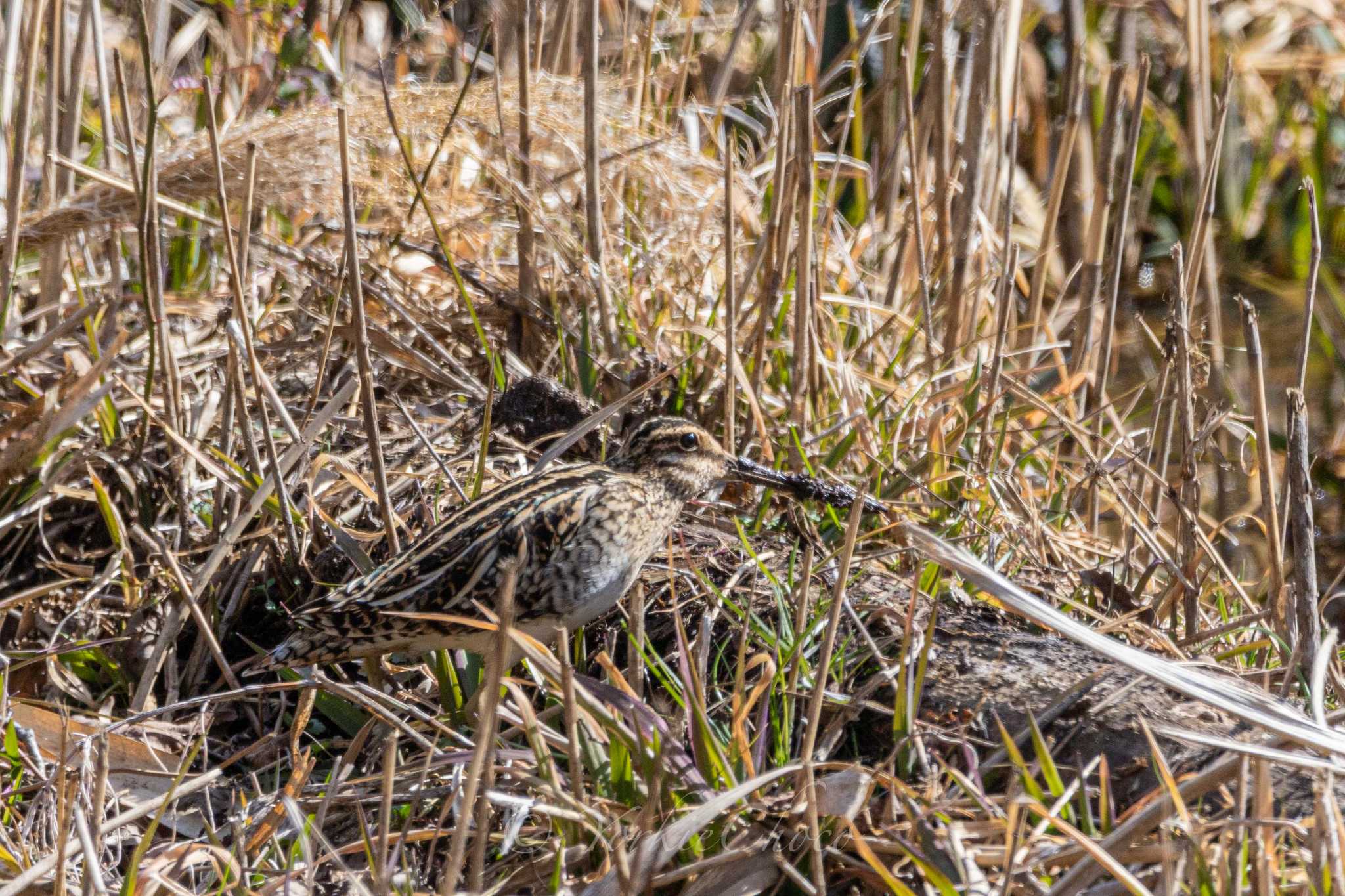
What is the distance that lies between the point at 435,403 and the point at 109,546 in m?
0.96

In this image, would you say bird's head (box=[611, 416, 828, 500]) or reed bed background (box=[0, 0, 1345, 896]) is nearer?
reed bed background (box=[0, 0, 1345, 896])

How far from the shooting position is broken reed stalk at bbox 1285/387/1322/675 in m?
2.87

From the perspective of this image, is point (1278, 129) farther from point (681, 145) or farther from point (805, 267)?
point (805, 267)

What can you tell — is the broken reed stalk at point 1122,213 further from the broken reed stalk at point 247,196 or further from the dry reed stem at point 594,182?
the broken reed stalk at point 247,196

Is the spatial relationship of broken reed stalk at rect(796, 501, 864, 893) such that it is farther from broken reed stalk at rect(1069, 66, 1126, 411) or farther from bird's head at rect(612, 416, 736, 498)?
broken reed stalk at rect(1069, 66, 1126, 411)

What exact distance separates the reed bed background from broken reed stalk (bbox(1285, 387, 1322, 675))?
1cm

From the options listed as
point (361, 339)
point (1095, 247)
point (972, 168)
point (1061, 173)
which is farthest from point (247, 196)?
point (1095, 247)

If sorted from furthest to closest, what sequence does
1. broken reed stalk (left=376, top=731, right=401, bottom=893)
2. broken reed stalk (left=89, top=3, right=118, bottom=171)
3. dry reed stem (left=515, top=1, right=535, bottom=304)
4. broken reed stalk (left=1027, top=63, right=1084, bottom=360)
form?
broken reed stalk (left=1027, top=63, right=1084, bottom=360) < broken reed stalk (left=89, top=3, right=118, bottom=171) < dry reed stem (left=515, top=1, right=535, bottom=304) < broken reed stalk (left=376, top=731, right=401, bottom=893)

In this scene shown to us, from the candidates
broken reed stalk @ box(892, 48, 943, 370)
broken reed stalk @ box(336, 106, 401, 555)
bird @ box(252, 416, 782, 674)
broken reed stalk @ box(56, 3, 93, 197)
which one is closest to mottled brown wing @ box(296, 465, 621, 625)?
bird @ box(252, 416, 782, 674)

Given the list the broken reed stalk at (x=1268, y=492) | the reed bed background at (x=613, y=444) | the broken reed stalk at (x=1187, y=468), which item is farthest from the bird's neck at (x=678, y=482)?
the broken reed stalk at (x=1268, y=492)

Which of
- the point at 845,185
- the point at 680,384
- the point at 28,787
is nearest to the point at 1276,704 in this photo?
the point at 680,384

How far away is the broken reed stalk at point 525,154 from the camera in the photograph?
391 centimetres

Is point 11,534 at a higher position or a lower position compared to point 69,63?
lower

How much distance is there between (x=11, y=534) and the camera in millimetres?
3939
